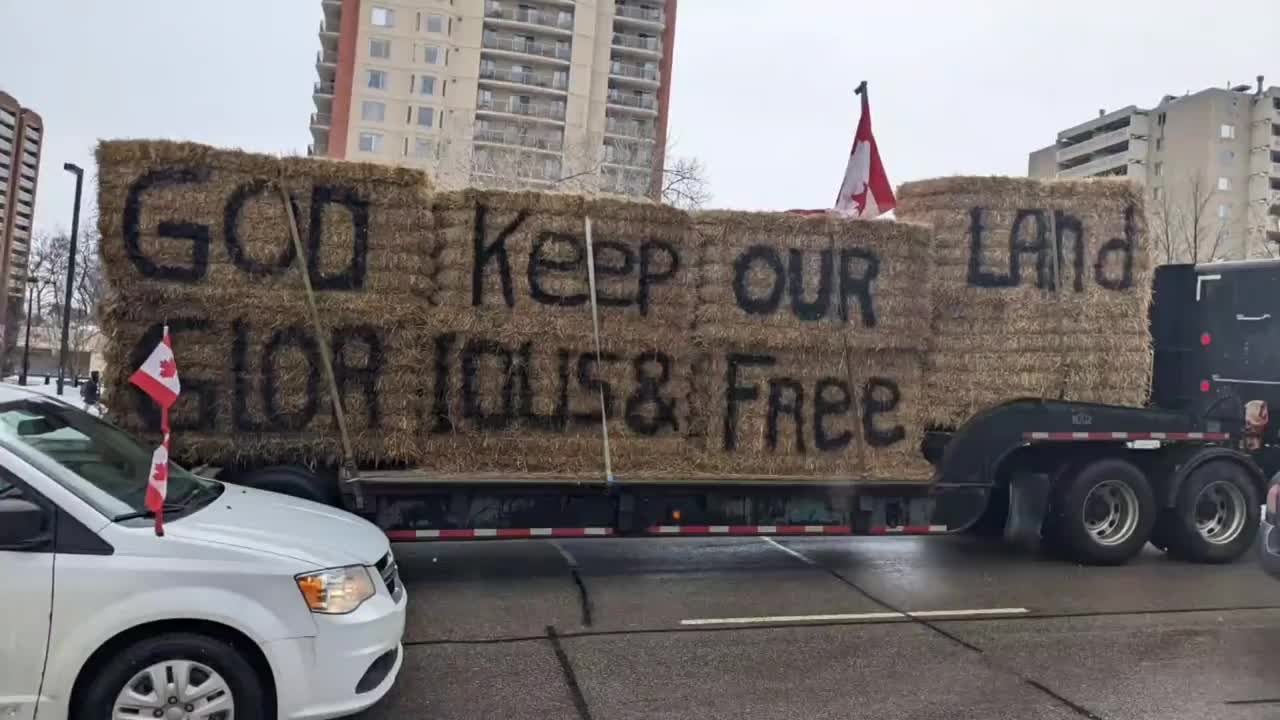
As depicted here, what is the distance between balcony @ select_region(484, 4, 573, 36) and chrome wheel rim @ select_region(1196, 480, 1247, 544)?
211 feet

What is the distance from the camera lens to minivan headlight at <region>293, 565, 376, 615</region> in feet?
12.7

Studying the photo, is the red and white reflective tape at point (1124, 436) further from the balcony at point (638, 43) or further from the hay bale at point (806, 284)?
the balcony at point (638, 43)

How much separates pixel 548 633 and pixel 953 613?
3094 millimetres

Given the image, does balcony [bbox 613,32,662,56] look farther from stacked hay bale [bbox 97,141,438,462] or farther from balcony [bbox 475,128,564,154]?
stacked hay bale [bbox 97,141,438,462]

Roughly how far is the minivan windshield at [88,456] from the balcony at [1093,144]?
311 feet

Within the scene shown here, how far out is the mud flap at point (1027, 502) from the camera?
27.9ft

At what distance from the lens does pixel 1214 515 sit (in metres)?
8.84

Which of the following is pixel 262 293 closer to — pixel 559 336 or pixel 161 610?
pixel 559 336

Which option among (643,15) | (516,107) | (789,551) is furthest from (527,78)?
(789,551)

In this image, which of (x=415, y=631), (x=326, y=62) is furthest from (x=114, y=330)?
(x=326, y=62)

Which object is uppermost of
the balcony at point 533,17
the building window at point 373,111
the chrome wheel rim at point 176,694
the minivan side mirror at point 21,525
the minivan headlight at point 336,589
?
the balcony at point 533,17

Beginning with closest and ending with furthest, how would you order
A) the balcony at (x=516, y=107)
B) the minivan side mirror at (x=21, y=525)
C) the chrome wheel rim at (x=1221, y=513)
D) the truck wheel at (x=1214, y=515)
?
the minivan side mirror at (x=21, y=525) < the truck wheel at (x=1214, y=515) < the chrome wheel rim at (x=1221, y=513) < the balcony at (x=516, y=107)

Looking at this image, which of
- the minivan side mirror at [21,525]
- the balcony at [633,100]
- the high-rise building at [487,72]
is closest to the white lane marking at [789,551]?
the minivan side mirror at [21,525]

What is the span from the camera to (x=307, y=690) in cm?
380
